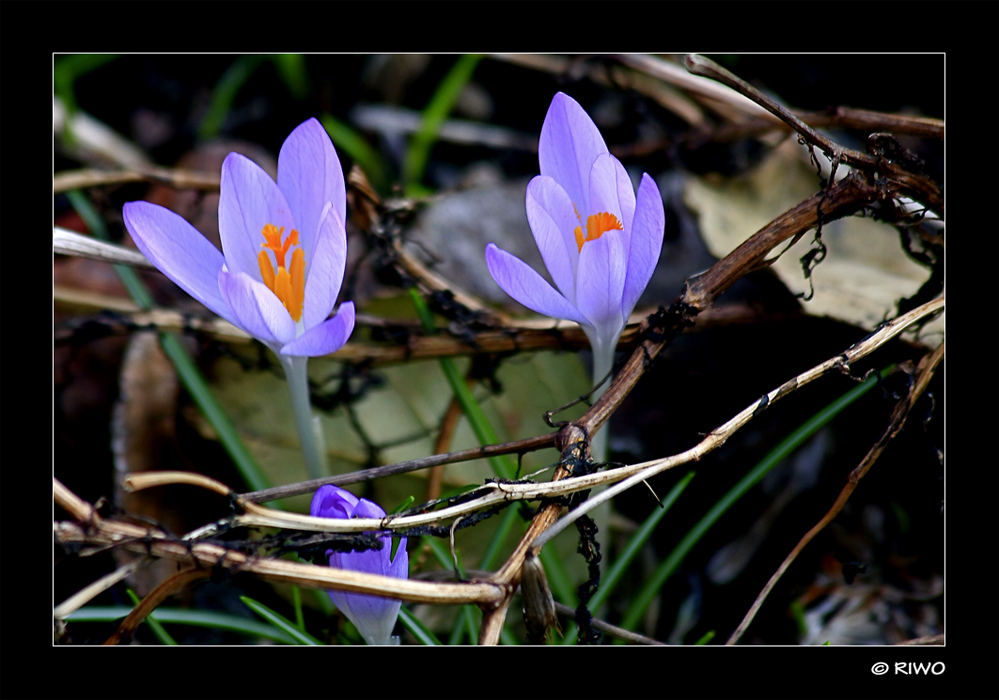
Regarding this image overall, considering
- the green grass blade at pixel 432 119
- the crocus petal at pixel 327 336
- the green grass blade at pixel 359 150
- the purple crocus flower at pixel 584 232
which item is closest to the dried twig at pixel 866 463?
the purple crocus flower at pixel 584 232

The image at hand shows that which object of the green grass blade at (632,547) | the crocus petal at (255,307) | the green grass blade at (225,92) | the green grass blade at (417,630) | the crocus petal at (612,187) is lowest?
the green grass blade at (417,630)

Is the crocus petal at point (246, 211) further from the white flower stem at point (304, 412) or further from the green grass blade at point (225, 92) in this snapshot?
the green grass blade at point (225, 92)

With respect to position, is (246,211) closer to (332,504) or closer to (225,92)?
(332,504)

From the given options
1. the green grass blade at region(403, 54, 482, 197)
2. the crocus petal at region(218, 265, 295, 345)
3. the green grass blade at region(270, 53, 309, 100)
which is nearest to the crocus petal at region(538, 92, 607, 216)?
the crocus petal at region(218, 265, 295, 345)

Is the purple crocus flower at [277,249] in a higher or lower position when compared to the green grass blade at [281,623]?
higher

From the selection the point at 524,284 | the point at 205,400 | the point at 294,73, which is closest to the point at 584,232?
the point at 524,284

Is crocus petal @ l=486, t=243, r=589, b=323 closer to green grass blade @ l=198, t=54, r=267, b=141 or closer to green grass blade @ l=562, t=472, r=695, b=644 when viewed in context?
green grass blade @ l=562, t=472, r=695, b=644
